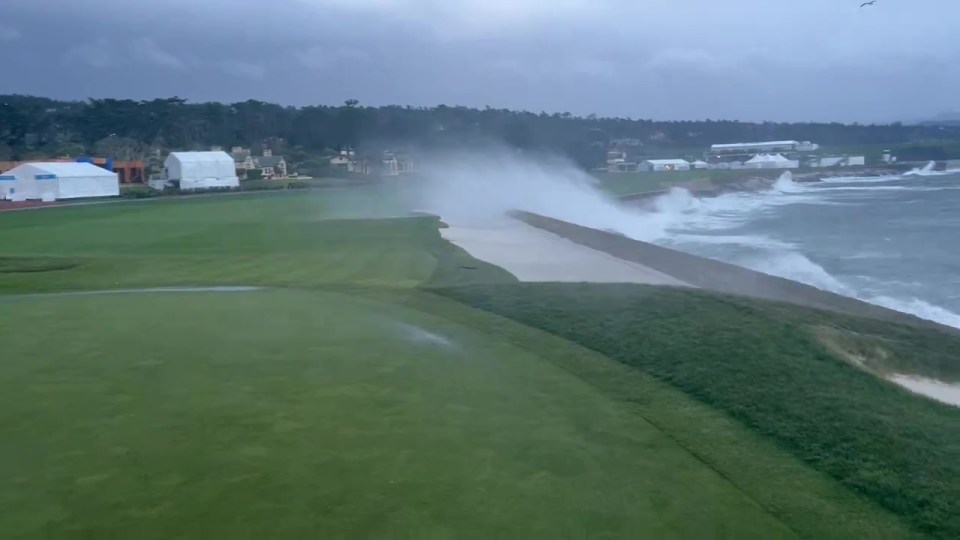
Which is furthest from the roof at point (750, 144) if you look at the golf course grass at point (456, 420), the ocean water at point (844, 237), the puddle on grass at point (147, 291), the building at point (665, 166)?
the golf course grass at point (456, 420)

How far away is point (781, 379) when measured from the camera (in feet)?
36.9

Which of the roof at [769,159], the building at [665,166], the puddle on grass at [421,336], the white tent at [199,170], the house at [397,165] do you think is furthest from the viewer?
the roof at [769,159]

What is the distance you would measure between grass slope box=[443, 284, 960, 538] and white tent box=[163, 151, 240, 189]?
5347 centimetres

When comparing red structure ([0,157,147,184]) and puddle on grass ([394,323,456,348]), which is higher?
red structure ([0,157,147,184])

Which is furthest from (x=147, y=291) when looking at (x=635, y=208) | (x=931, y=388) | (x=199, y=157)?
(x=199, y=157)

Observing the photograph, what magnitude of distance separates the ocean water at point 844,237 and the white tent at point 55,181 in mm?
35458

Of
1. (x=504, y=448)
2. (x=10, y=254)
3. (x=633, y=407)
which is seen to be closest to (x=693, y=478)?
(x=504, y=448)

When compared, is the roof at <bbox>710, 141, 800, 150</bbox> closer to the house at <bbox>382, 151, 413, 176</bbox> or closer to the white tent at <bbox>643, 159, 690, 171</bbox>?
the white tent at <bbox>643, 159, 690, 171</bbox>

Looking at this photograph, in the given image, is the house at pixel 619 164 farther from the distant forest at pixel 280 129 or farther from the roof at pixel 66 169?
the roof at pixel 66 169

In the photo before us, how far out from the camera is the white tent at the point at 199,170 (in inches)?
2650

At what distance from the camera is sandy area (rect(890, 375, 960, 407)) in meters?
11.6

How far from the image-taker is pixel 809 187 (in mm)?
95938

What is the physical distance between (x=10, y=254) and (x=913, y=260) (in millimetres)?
31126

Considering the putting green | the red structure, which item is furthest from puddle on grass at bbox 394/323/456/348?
the red structure
